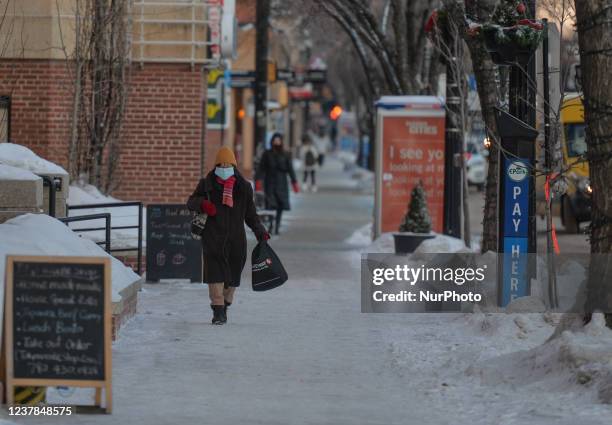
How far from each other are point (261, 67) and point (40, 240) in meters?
20.1

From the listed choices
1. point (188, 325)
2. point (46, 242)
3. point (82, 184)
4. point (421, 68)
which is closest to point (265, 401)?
point (46, 242)

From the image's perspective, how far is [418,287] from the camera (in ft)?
50.8

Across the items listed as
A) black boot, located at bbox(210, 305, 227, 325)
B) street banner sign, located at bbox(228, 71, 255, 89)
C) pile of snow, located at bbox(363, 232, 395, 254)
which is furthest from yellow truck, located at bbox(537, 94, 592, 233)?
black boot, located at bbox(210, 305, 227, 325)

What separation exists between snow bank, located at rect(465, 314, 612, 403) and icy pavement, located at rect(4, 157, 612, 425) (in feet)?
0.09

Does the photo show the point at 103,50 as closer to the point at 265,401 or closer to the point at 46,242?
the point at 46,242

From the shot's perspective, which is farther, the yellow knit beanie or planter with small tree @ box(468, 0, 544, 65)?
the yellow knit beanie

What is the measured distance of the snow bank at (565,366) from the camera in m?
8.84

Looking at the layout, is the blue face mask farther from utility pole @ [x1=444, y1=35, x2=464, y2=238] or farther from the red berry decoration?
utility pole @ [x1=444, y1=35, x2=464, y2=238]

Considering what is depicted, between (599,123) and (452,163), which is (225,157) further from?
(452,163)

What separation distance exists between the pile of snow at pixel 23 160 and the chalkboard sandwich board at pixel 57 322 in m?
5.48

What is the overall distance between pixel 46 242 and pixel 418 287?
5.64 m

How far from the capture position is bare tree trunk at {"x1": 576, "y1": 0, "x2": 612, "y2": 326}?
9758 mm

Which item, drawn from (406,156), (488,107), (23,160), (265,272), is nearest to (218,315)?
(265,272)

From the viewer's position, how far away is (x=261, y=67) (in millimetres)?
30609
